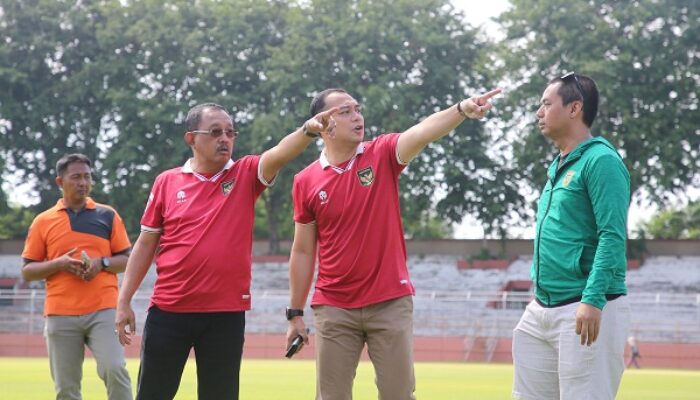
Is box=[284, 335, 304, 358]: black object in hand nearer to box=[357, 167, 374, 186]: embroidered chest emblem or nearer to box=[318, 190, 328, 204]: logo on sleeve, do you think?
box=[318, 190, 328, 204]: logo on sleeve

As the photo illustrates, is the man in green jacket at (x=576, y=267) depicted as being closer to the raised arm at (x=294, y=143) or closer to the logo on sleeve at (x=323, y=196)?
the raised arm at (x=294, y=143)

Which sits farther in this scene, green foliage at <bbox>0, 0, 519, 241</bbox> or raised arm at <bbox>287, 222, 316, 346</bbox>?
green foliage at <bbox>0, 0, 519, 241</bbox>

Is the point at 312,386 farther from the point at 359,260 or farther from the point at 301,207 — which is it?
the point at 359,260

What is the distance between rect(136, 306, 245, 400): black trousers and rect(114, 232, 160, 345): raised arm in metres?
0.31

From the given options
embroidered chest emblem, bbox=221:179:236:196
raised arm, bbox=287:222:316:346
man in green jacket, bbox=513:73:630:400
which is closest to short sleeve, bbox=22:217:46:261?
embroidered chest emblem, bbox=221:179:236:196

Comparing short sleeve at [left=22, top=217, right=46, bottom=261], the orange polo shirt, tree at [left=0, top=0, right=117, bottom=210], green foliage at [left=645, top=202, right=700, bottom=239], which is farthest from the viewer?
green foliage at [left=645, top=202, right=700, bottom=239]

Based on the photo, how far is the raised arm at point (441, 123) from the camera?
24.3 ft

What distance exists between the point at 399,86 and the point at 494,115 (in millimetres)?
4344

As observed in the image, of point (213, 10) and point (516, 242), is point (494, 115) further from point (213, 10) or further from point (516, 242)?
point (213, 10)

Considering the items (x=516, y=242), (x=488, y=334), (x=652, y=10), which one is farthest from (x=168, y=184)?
(x=516, y=242)

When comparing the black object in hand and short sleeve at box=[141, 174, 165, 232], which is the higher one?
short sleeve at box=[141, 174, 165, 232]

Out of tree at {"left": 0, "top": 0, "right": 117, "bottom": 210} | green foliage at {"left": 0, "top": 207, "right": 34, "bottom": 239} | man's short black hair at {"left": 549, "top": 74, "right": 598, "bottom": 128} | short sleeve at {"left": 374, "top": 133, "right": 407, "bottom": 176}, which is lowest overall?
short sleeve at {"left": 374, "top": 133, "right": 407, "bottom": 176}

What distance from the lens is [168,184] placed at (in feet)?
28.0

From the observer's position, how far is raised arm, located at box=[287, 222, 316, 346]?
838 cm
